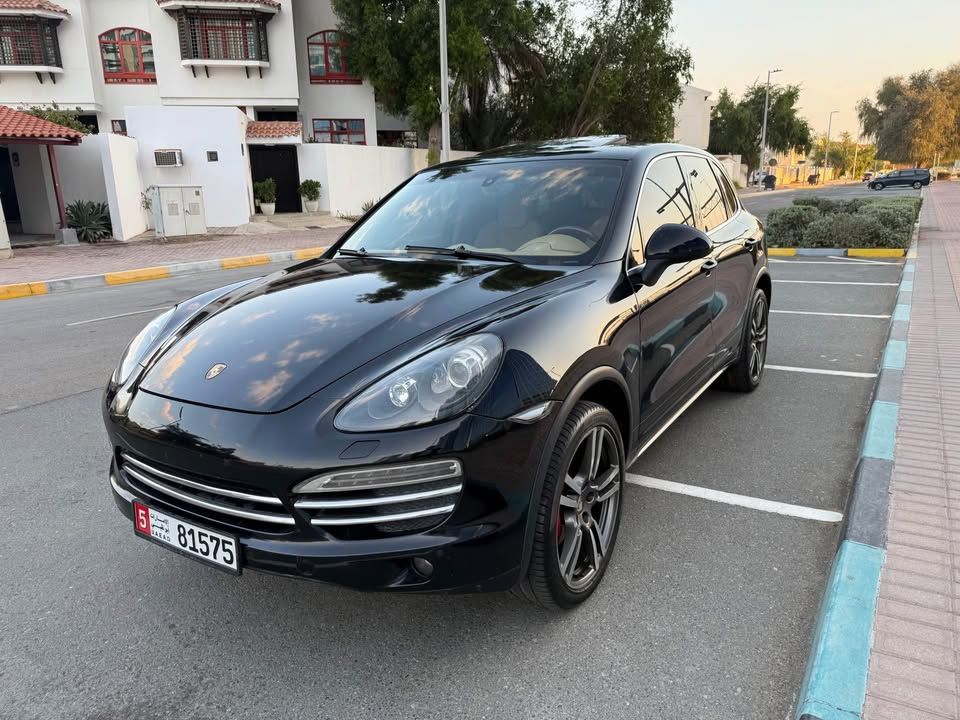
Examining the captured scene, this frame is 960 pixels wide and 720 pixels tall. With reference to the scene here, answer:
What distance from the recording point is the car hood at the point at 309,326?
2.28 meters

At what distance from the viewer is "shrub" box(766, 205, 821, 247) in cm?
1428

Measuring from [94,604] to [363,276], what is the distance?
66.6 inches

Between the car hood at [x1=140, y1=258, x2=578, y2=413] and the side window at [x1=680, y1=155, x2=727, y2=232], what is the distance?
1.59m

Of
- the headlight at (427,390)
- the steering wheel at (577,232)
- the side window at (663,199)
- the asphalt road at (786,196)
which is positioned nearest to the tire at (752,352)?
the side window at (663,199)

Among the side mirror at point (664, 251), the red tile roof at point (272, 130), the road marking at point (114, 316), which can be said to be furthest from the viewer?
the red tile roof at point (272, 130)

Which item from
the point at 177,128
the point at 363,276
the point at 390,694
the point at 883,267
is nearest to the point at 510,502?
the point at 390,694

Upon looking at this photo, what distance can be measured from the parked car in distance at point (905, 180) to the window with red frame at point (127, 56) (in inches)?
1922

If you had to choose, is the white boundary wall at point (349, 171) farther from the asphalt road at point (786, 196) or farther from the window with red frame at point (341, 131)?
the asphalt road at point (786, 196)

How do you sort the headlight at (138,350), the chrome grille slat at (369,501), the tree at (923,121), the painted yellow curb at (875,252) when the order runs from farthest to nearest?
the tree at (923,121) < the painted yellow curb at (875,252) < the headlight at (138,350) < the chrome grille slat at (369,501)

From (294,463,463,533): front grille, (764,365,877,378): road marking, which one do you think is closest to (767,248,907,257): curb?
(764,365,877,378): road marking

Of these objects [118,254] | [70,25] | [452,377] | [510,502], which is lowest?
[118,254]

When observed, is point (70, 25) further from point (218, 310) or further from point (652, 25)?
point (218, 310)

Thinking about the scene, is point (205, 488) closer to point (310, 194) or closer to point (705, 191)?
point (705, 191)

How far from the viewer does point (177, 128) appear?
2212 cm
